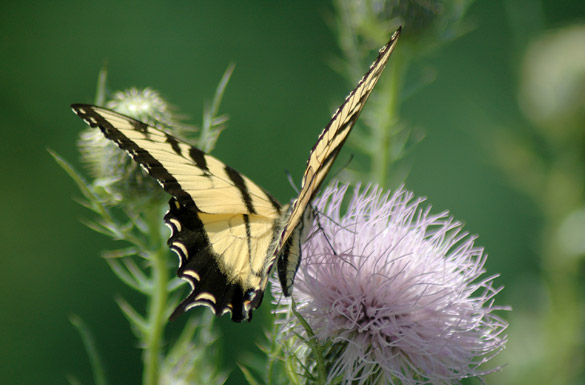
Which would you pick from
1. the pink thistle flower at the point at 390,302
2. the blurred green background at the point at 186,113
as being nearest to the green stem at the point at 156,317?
the pink thistle flower at the point at 390,302

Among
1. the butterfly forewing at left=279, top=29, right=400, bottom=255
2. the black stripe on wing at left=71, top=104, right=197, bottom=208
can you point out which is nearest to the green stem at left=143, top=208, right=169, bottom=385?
the black stripe on wing at left=71, top=104, right=197, bottom=208

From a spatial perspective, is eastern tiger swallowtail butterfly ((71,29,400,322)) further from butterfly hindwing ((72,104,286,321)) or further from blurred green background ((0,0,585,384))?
blurred green background ((0,0,585,384))

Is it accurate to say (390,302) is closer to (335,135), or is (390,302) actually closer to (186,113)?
(335,135)

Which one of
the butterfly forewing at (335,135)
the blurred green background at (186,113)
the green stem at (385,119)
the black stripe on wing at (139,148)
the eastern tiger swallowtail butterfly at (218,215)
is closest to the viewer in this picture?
the butterfly forewing at (335,135)

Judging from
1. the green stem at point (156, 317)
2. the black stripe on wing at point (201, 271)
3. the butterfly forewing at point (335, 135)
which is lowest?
the green stem at point (156, 317)

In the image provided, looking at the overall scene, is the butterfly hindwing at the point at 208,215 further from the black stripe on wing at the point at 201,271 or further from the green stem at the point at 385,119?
the green stem at the point at 385,119

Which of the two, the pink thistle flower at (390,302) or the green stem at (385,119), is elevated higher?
the green stem at (385,119)

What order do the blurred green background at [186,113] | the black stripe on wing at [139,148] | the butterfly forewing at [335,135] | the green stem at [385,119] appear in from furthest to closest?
the blurred green background at [186,113] → the green stem at [385,119] → the black stripe on wing at [139,148] → the butterfly forewing at [335,135]
